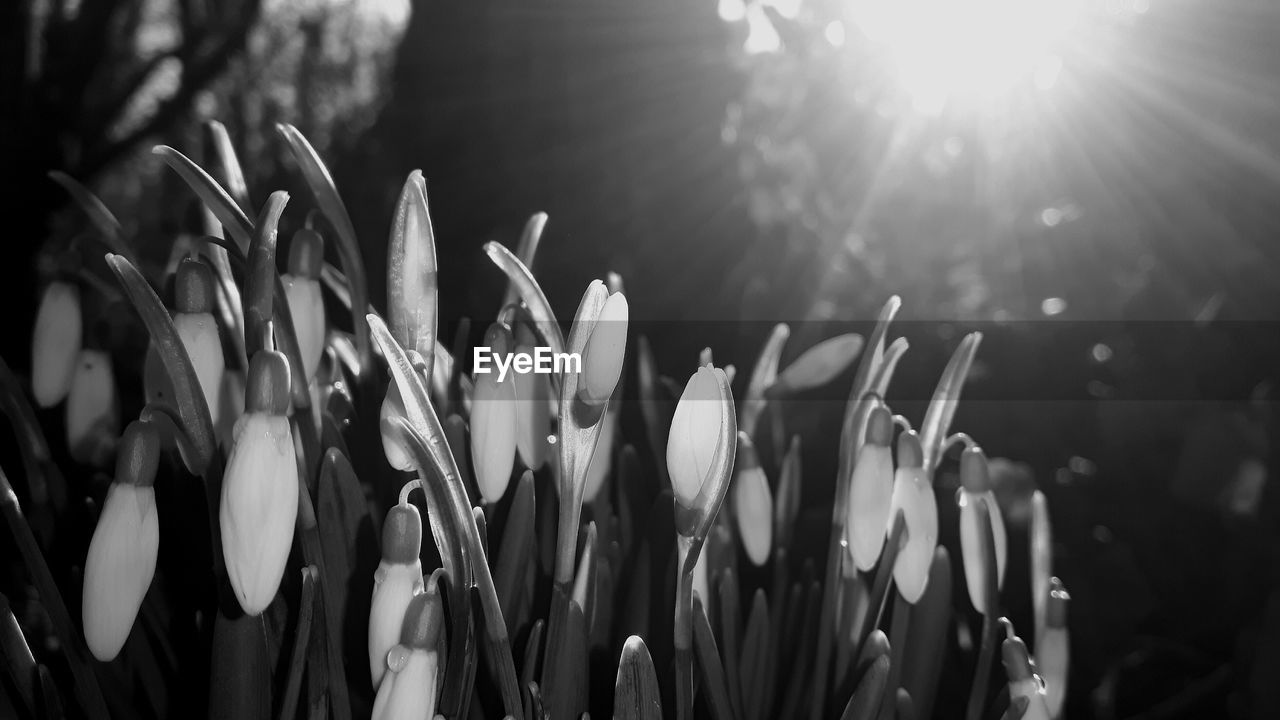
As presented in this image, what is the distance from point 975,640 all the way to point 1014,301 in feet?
1.40

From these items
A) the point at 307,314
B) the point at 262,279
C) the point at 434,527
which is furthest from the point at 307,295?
the point at 434,527

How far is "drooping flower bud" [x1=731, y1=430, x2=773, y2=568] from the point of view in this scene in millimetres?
610

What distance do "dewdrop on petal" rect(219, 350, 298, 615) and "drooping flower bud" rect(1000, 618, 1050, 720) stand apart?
40cm

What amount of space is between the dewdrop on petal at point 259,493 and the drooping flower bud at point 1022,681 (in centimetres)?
40

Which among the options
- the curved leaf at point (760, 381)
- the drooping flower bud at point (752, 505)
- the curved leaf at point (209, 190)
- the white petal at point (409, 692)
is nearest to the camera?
the white petal at point (409, 692)

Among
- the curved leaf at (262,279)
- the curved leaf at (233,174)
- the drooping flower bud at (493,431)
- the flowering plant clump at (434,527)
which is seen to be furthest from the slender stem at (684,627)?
the curved leaf at (233,174)

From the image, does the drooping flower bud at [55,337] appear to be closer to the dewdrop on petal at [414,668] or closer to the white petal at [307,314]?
the white petal at [307,314]

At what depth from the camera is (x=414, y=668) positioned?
406mm

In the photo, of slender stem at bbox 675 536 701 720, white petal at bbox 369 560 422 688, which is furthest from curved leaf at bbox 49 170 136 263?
slender stem at bbox 675 536 701 720

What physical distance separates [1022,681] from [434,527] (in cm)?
35

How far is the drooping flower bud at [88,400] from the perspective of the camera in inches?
24.4

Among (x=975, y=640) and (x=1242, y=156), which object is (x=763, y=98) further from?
(x=975, y=640)

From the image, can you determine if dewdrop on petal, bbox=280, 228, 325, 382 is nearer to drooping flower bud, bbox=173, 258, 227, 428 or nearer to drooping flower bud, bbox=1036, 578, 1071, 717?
drooping flower bud, bbox=173, 258, 227, 428

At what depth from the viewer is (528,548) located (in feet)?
1.74
